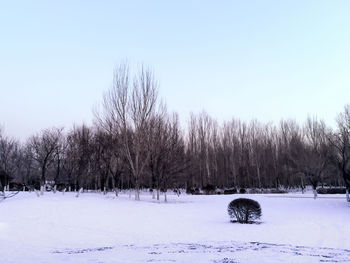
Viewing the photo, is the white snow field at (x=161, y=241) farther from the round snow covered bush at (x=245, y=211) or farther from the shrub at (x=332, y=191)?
the shrub at (x=332, y=191)

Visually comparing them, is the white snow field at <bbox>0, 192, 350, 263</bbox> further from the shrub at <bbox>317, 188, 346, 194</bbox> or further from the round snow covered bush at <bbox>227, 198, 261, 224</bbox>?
the shrub at <bbox>317, 188, 346, 194</bbox>

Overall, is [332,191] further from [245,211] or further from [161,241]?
[161,241]

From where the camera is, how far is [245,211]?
47.0 ft

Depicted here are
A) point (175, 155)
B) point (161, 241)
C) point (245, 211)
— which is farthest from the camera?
point (175, 155)

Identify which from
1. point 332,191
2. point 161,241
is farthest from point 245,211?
A: point 332,191

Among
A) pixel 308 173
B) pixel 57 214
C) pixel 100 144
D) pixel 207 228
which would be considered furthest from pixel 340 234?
pixel 100 144

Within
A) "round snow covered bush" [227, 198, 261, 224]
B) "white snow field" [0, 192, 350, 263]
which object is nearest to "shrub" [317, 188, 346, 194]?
"white snow field" [0, 192, 350, 263]

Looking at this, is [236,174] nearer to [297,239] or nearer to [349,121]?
[349,121]

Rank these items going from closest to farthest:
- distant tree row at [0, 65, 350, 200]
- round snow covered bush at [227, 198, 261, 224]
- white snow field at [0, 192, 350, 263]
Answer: white snow field at [0, 192, 350, 263]
round snow covered bush at [227, 198, 261, 224]
distant tree row at [0, 65, 350, 200]

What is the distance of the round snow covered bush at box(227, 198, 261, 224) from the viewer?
46.9 feet

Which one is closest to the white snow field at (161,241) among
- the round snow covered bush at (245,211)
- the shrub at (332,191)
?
the round snow covered bush at (245,211)

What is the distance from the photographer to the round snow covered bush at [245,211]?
1429cm

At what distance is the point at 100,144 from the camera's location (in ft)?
131

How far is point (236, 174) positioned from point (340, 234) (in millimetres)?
42877
